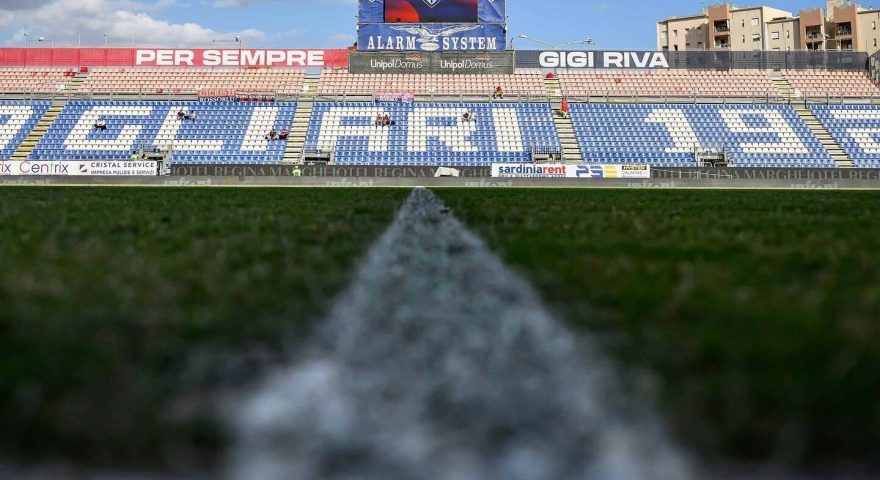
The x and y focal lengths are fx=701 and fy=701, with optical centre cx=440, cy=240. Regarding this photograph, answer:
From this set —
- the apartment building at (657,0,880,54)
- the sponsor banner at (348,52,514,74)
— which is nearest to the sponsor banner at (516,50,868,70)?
the sponsor banner at (348,52,514,74)

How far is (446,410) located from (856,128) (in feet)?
123

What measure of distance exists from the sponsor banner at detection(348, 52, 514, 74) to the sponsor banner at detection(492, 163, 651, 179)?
1241 centimetres

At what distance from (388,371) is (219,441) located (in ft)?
1.40

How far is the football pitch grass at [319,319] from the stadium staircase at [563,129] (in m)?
27.4

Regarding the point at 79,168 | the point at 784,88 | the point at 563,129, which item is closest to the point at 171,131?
the point at 79,168

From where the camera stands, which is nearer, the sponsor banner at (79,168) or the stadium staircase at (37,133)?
the sponsor banner at (79,168)

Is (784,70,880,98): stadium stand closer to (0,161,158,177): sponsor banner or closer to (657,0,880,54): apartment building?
(0,161,158,177): sponsor banner

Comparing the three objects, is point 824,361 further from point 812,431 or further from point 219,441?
point 219,441

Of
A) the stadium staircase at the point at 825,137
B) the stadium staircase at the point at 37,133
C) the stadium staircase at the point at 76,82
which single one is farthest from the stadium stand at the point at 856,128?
the stadium staircase at the point at 76,82

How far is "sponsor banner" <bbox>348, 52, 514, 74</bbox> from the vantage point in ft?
120

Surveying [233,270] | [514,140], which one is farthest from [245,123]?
[233,270]

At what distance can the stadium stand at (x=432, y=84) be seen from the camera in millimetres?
36281

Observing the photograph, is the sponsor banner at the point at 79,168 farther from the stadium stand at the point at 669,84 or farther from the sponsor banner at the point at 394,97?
the stadium stand at the point at 669,84

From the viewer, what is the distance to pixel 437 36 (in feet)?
119
